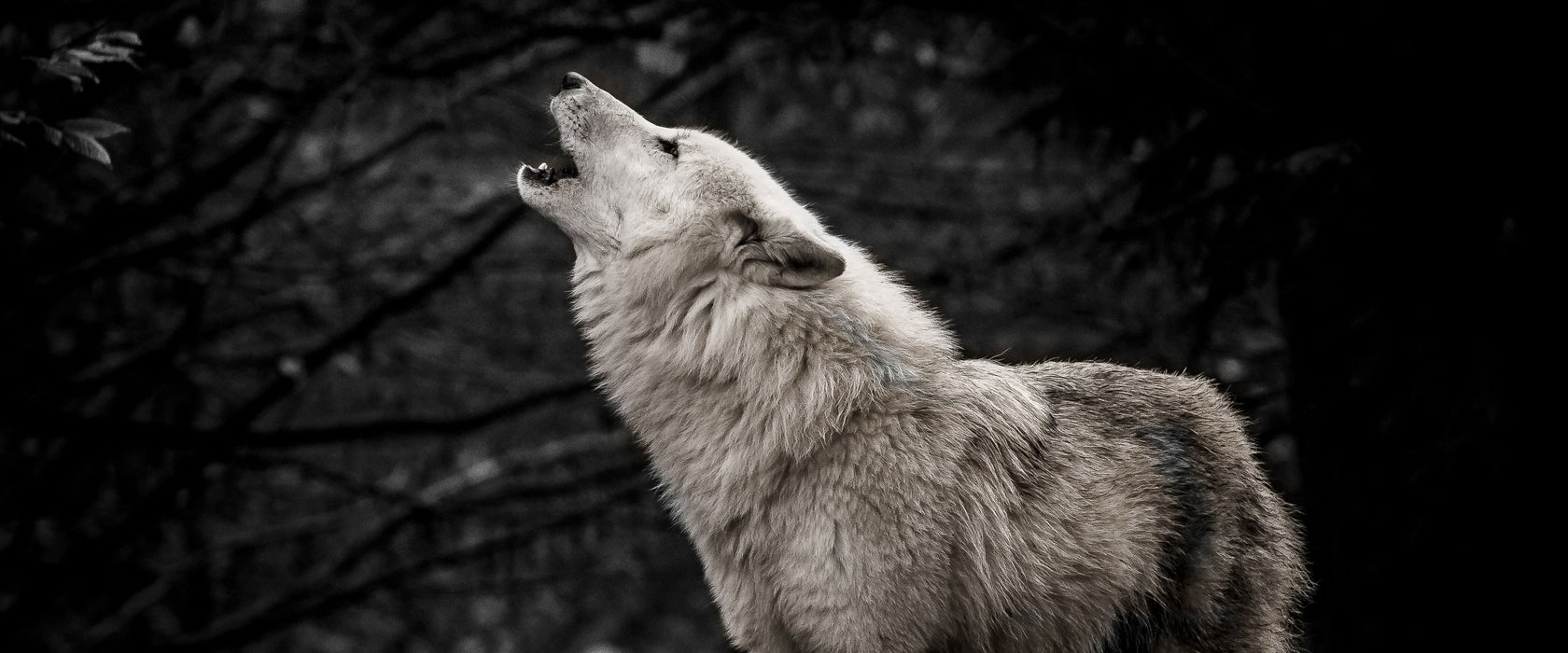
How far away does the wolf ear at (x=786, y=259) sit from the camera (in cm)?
385

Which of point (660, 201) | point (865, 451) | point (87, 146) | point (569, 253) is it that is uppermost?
point (660, 201)

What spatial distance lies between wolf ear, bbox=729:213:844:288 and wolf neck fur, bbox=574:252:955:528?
0.05 meters

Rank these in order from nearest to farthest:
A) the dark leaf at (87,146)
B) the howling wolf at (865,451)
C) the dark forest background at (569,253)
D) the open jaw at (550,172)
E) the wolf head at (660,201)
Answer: the howling wolf at (865,451)
the dark leaf at (87,146)
the wolf head at (660,201)
the open jaw at (550,172)
the dark forest background at (569,253)

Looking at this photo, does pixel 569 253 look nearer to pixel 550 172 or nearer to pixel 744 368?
pixel 550 172

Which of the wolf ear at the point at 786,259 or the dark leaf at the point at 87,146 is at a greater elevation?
the wolf ear at the point at 786,259

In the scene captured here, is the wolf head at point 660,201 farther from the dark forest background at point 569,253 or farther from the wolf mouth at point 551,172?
the dark forest background at point 569,253

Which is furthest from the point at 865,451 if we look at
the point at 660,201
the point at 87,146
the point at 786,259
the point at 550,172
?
the point at 87,146

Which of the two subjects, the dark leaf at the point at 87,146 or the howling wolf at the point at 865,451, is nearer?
the howling wolf at the point at 865,451

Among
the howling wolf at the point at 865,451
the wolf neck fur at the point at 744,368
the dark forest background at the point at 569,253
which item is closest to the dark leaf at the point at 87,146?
the dark forest background at the point at 569,253

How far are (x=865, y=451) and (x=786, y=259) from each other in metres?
0.61

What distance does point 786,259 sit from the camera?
3.91 metres

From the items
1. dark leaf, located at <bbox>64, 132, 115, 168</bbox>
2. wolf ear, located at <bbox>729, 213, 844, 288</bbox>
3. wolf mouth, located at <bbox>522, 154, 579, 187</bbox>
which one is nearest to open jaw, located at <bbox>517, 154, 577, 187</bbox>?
wolf mouth, located at <bbox>522, 154, 579, 187</bbox>

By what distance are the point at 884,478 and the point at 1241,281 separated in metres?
3.25

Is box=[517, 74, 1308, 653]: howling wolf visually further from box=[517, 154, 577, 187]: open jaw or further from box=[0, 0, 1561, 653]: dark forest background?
box=[0, 0, 1561, 653]: dark forest background
